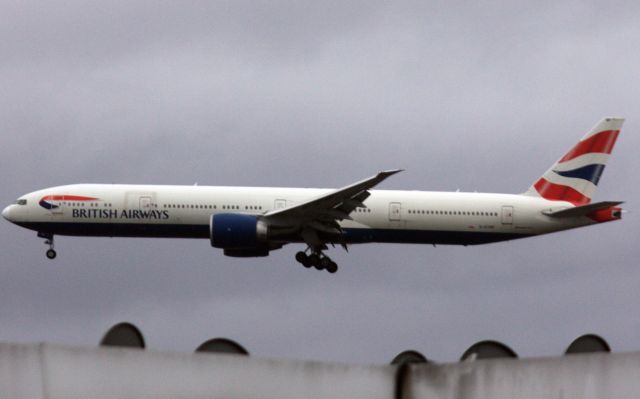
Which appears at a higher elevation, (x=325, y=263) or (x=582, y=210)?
(x=582, y=210)

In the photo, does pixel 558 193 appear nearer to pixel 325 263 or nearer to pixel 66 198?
pixel 325 263

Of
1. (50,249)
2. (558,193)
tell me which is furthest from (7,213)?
(558,193)

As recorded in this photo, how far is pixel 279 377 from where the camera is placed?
30609 mm

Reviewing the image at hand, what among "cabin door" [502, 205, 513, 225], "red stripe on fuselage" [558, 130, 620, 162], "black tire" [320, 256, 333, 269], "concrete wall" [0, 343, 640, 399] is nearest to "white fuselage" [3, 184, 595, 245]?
"cabin door" [502, 205, 513, 225]

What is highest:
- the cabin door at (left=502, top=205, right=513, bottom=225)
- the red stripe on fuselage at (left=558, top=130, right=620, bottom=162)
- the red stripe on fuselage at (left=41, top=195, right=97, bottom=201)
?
the red stripe on fuselage at (left=558, top=130, right=620, bottom=162)

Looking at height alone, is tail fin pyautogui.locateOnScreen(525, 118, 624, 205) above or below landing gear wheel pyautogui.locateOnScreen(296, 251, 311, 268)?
above

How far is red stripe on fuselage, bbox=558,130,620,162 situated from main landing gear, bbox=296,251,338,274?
14.5 metres

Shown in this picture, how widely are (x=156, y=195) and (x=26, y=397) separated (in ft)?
112

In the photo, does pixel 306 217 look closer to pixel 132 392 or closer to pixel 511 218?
pixel 511 218

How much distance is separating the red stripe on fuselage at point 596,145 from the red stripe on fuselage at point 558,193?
276 cm

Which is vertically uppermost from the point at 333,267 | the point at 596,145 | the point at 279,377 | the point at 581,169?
the point at 596,145

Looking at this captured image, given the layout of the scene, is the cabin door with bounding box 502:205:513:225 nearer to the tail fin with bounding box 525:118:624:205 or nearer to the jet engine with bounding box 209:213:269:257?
the tail fin with bounding box 525:118:624:205

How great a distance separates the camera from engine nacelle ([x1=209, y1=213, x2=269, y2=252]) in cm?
6034

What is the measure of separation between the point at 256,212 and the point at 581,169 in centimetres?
1750
